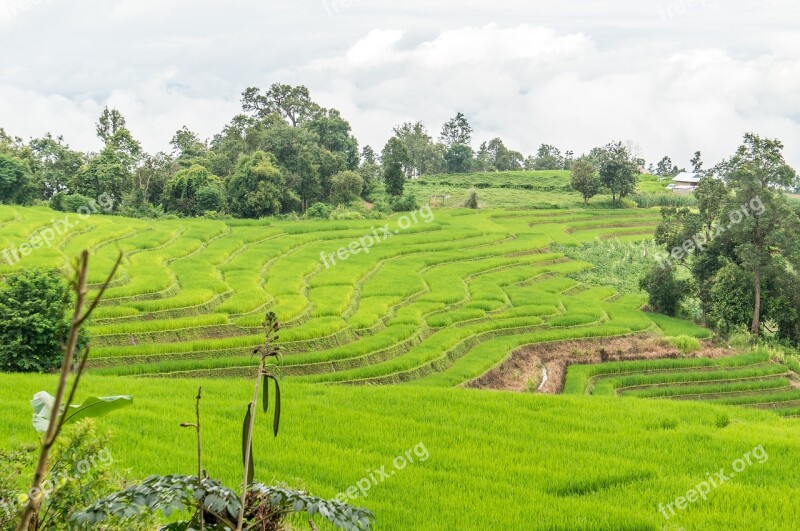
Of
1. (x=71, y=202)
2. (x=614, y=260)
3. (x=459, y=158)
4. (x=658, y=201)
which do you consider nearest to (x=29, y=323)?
(x=71, y=202)

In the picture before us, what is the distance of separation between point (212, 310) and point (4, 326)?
293 inches

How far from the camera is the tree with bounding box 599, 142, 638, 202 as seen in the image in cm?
5266

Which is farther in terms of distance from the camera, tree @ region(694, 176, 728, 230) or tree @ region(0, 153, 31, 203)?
tree @ region(0, 153, 31, 203)

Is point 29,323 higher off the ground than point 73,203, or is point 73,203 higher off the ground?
point 73,203

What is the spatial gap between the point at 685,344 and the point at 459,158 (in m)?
64.6

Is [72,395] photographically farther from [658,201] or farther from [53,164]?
[658,201]

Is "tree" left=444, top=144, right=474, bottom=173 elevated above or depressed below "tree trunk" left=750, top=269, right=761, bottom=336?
above

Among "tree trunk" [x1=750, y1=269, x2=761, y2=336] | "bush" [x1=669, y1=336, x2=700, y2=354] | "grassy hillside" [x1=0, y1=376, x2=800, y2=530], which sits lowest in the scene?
"bush" [x1=669, y1=336, x2=700, y2=354]

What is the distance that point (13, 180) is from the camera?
35.9 meters

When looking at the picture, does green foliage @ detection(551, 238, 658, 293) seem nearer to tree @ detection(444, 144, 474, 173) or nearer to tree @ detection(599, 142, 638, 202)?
tree @ detection(599, 142, 638, 202)

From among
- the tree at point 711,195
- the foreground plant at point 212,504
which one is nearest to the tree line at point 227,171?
the tree at point 711,195

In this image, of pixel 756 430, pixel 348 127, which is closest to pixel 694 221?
pixel 756 430

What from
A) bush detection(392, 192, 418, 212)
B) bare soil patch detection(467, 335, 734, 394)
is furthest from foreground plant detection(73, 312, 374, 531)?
bush detection(392, 192, 418, 212)

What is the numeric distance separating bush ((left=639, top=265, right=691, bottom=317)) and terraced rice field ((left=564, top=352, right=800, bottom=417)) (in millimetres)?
6692
